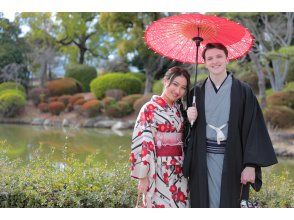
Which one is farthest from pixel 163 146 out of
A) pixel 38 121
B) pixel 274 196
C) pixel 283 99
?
pixel 38 121

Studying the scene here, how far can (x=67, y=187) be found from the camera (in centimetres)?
336

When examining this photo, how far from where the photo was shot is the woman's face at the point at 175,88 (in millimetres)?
2582

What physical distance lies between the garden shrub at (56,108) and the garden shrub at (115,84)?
1.60m

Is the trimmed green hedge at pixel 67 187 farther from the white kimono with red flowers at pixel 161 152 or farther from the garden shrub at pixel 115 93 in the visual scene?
the garden shrub at pixel 115 93

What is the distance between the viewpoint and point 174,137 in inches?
103

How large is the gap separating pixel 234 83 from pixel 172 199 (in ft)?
2.61

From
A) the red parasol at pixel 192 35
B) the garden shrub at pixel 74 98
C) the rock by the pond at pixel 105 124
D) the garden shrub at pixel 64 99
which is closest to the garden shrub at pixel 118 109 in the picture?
the rock by the pond at pixel 105 124

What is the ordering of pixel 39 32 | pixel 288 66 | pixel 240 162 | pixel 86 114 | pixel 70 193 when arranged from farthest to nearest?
pixel 39 32 < pixel 86 114 < pixel 288 66 < pixel 70 193 < pixel 240 162

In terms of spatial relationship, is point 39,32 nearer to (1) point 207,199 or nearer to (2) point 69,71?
(2) point 69,71

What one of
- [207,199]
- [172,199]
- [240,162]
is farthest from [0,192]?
[240,162]

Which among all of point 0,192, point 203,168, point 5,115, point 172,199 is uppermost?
point 203,168

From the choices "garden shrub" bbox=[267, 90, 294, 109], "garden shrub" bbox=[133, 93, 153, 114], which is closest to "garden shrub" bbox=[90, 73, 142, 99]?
"garden shrub" bbox=[133, 93, 153, 114]

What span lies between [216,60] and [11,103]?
47.9 ft

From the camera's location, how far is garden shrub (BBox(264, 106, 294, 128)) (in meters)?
11.4
